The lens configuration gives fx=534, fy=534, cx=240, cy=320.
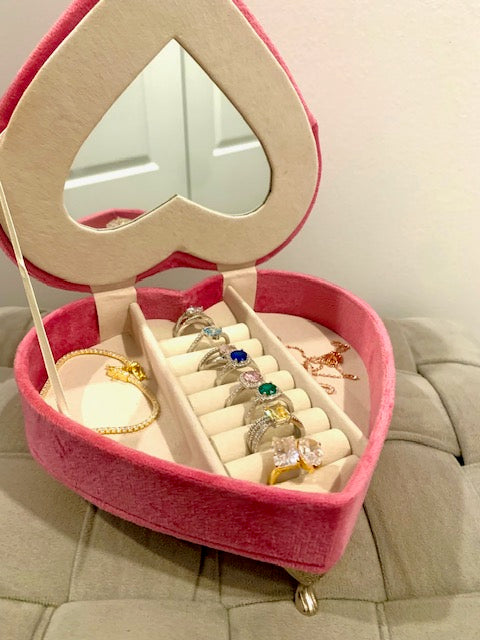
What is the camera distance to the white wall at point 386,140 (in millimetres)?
671

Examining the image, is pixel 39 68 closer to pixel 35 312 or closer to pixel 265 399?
pixel 35 312

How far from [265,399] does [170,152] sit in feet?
0.99

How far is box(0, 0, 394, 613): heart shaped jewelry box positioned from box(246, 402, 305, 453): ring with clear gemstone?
11 millimetres

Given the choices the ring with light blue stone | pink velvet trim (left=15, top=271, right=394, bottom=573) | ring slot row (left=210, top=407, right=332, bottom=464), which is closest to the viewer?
pink velvet trim (left=15, top=271, right=394, bottom=573)

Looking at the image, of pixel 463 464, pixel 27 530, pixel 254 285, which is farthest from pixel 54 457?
pixel 463 464

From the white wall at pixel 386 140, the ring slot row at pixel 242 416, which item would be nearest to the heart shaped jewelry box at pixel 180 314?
the ring slot row at pixel 242 416

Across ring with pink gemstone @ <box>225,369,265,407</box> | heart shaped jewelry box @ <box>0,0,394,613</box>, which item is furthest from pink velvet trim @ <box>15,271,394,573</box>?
ring with pink gemstone @ <box>225,369,265,407</box>

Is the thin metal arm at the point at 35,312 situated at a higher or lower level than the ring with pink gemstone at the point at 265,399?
higher

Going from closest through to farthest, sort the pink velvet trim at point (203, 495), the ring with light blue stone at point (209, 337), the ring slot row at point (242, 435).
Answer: the pink velvet trim at point (203, 495)
the ring slot row at point (242, 435)
the ring with light blue stone at point (209, 337)

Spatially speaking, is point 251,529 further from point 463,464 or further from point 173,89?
point 173,89

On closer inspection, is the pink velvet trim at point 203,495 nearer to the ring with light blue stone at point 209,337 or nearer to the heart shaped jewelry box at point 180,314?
the heart shaped jewelry box at point 180,314

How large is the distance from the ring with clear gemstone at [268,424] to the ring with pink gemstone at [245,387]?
4cm

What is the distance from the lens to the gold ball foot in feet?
1.50

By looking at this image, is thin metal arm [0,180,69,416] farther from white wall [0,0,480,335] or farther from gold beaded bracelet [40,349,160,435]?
white wall [0,0,480,335]
